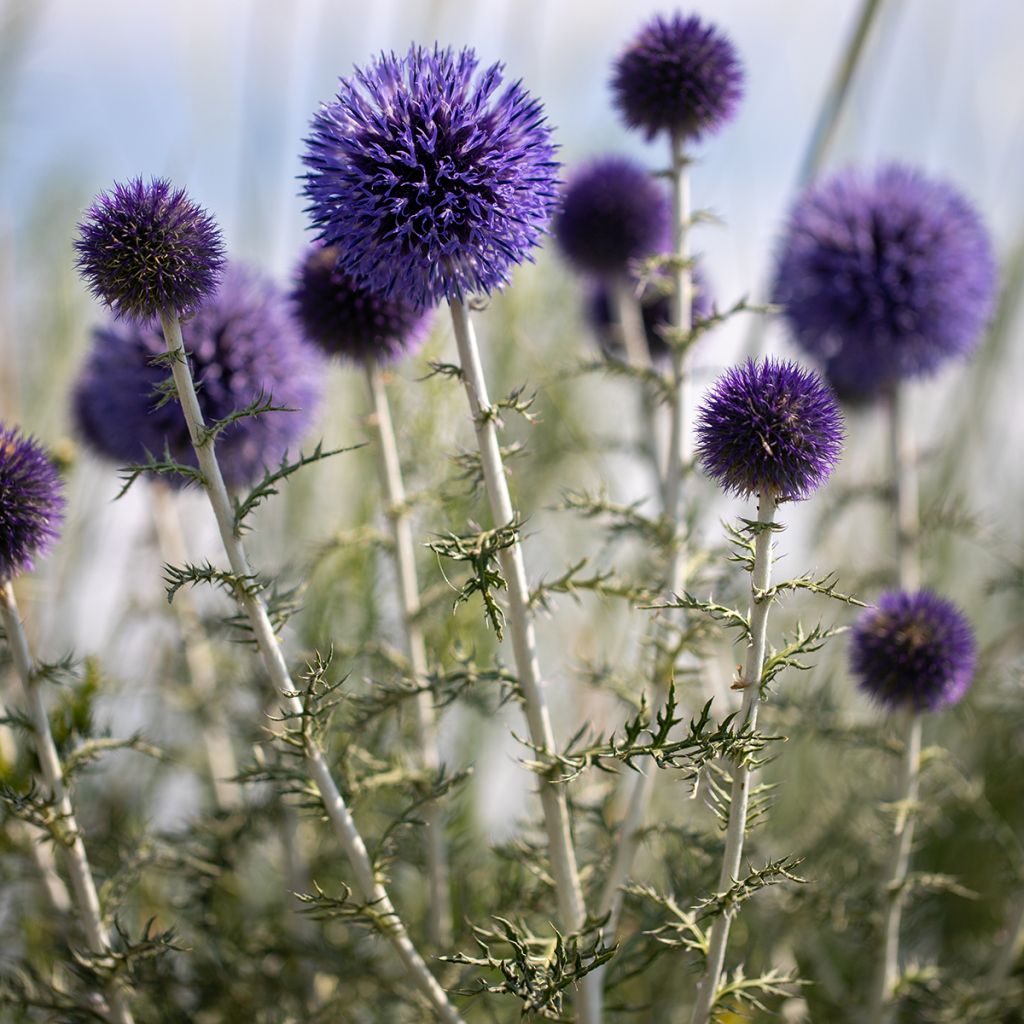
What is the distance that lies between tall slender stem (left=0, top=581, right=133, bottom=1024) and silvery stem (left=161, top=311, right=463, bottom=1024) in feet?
0.79

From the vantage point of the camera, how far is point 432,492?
4.33 ft

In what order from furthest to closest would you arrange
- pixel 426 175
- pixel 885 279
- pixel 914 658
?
1. pixel 885 279
2. pixel 914 658
3. pixel 426 175

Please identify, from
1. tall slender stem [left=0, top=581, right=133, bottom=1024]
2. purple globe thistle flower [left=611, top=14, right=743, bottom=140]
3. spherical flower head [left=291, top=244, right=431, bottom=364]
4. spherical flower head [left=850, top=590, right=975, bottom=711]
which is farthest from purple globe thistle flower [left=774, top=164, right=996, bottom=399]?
tall slender stem [left=0, top=581, right=133, bottom=1024]

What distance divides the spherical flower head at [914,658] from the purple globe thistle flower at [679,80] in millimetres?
670

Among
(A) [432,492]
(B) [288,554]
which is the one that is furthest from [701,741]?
(B) [288,554]

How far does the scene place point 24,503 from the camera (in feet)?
3.36

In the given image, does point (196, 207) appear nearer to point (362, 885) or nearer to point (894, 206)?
point (362, 885)

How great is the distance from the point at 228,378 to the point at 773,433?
0.83 meters

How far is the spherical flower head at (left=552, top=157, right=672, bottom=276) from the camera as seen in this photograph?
1.67 m

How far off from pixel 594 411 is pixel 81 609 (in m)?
1.14

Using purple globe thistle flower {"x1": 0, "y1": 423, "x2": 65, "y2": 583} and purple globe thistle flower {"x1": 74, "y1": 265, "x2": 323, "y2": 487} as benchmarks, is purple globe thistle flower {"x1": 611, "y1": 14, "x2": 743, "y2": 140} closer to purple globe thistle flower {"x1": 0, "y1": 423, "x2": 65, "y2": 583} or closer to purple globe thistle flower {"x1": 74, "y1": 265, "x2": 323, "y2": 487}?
purple globe thistle flower {"x1": 74, "y1": 265, "x2": 323, "y2": 487}

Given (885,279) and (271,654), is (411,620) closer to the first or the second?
(271,654)

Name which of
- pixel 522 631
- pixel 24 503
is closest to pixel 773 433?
pixel 522 631

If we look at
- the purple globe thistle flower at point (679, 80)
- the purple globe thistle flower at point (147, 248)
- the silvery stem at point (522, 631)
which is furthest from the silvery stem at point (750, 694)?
the purple globe thistle flower at point (679, 80)
